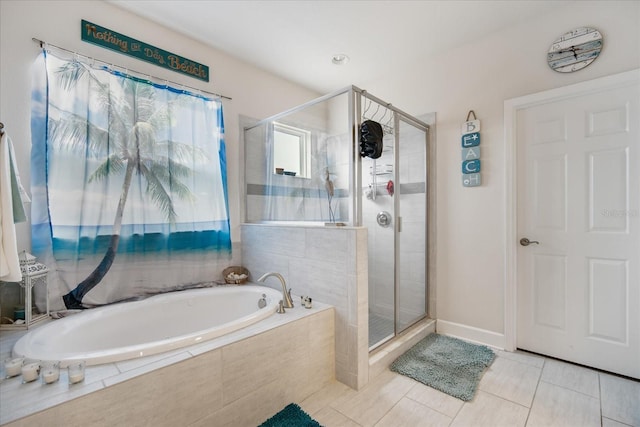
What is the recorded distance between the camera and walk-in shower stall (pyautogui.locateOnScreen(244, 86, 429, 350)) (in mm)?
1986

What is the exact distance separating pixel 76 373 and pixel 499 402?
2.15m

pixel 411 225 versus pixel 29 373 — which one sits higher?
pixel 411 225

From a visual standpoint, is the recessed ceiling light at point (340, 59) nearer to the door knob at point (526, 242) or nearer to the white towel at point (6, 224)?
the door knob at point (526, 242)

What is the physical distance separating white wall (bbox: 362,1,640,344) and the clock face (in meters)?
0.04

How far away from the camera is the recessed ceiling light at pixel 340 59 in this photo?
2.67 m

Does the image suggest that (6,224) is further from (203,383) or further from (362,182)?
(362,182)

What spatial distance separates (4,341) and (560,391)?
10.4ft

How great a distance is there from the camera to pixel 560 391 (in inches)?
71.1

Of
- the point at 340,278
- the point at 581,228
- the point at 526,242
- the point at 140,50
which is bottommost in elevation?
the point at 340,278

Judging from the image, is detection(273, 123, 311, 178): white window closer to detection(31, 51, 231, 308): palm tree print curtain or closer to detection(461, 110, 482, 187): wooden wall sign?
detection(31, 51, 231, 308): palm tree print curtain

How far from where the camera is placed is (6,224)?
1.16m

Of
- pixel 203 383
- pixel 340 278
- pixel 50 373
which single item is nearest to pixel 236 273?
pixel 340 278

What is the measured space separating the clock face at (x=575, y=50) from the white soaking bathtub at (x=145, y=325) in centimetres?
264

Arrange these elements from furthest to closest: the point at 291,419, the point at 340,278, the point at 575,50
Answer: the point at 575,50, the point at 340,278, the point at 291,419
